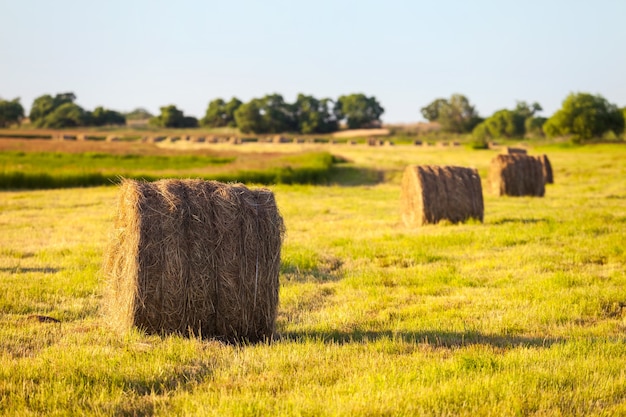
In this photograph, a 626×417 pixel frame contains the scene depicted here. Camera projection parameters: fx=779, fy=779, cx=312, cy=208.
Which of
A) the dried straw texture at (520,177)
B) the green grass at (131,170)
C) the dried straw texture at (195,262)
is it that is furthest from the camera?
the green grass at (131,170)

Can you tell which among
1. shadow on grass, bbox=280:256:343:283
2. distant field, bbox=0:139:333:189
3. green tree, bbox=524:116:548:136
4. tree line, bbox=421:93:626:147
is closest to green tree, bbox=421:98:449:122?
tree line, bbox=421:93:626:147

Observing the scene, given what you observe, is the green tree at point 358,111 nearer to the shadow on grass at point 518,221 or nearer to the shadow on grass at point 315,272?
the shadow on grass at point 518,221

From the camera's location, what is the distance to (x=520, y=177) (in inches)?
1284

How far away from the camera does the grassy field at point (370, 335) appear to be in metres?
6.38

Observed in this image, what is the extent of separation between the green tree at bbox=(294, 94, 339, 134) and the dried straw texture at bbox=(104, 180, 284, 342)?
119 metres

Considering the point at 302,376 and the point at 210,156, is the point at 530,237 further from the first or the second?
the point at 210,156

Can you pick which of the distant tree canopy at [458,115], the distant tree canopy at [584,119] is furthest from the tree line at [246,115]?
the distant tree canopy at [584,119]

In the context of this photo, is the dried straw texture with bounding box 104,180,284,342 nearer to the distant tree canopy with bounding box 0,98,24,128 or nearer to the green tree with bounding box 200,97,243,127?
the distant tree canopy with bounding box 0,98,24,128

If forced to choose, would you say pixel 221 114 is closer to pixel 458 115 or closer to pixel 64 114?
pixel 64 114

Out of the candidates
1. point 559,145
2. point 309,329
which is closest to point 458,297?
point 309,329

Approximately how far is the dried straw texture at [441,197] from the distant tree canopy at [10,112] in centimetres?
11031

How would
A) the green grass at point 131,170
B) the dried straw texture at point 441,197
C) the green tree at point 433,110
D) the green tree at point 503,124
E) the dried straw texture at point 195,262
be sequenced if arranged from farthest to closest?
the green tree at point 433,110 → the green tree at point 503,124 → the green grass at point 131,170 → the dried straw texture at point 441,197 → the dried straw texture at point 195,262

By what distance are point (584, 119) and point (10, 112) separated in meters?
84.1

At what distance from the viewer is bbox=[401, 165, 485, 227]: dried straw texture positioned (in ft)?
67.5
